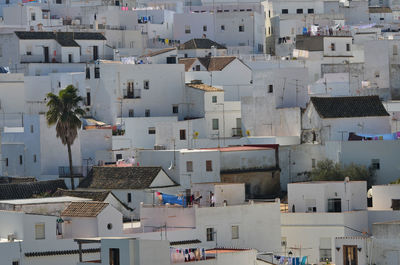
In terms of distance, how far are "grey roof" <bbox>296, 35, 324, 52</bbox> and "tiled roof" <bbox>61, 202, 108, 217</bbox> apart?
33915mm

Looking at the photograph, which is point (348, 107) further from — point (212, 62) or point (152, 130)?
point (212, 62)

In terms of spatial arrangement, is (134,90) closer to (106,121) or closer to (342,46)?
(106,121)

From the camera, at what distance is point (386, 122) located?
68.8 meters

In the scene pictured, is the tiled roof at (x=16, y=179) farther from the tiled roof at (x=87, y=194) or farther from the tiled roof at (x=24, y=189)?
the tiled roof at (x=87, y=194)

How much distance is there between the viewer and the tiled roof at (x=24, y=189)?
64.0m

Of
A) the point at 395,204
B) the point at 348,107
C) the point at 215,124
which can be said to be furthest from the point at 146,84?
the point at 395,204

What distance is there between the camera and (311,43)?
89.4 meters

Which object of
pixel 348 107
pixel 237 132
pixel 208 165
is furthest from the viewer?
pixel 237 132

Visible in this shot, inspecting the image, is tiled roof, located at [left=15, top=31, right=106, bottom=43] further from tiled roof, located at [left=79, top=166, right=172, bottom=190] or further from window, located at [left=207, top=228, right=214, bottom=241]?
window, located at [left=207, top=228, right=214, bottom=241]

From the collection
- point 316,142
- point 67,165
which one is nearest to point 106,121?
point 67,165

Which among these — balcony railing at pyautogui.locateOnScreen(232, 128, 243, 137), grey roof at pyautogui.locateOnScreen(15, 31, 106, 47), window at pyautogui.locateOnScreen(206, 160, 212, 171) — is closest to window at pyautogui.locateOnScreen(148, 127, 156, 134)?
balcony railing at pyautogui.locateOnScreen(232, 128, 243, 137)

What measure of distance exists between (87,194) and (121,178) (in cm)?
272

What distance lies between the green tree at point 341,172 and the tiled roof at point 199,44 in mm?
24488

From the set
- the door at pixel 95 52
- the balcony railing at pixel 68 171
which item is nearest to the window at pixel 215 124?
the balcony railing at pixel 68 171
